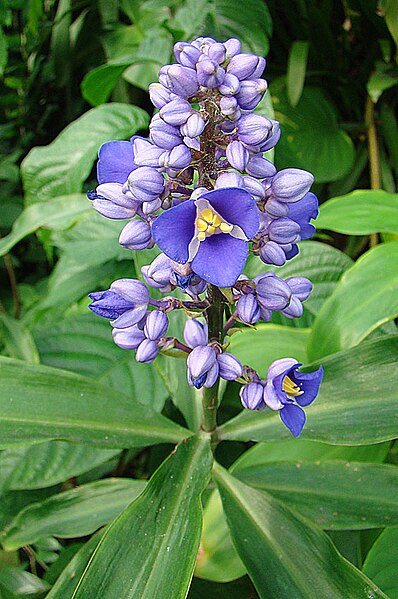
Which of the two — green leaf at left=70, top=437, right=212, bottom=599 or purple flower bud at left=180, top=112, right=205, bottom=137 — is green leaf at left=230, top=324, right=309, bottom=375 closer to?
green leaf at left=70, top=437, right=212, bottom=599

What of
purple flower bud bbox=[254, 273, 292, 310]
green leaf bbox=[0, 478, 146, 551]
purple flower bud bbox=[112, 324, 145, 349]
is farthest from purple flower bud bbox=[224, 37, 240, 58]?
green leaf bbox=[0, 478, 146, 551]

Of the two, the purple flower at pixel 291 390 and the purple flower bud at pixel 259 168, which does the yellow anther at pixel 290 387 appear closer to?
the purple flower at pixel 291 390

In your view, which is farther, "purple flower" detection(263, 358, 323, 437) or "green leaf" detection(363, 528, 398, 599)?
"green leaf" detection(363, 528, 398, 599)

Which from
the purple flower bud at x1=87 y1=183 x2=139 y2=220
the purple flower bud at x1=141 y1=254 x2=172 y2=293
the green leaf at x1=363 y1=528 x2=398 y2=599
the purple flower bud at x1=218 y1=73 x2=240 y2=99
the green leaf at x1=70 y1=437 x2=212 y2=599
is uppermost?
the purple flower bud at x1=218 y1=73 x2=240 y2=99

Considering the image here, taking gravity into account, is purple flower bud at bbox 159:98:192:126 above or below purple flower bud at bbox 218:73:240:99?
below

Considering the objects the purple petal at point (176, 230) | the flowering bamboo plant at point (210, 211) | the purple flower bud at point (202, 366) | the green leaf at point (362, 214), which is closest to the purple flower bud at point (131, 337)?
the flowering bamboo plant at point (210, 211)

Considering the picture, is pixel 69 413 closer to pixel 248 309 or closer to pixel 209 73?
pixel 248 309

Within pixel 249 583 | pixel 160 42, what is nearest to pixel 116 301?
pixel 249 583

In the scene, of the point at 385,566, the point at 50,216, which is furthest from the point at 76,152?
the point at 385,566
